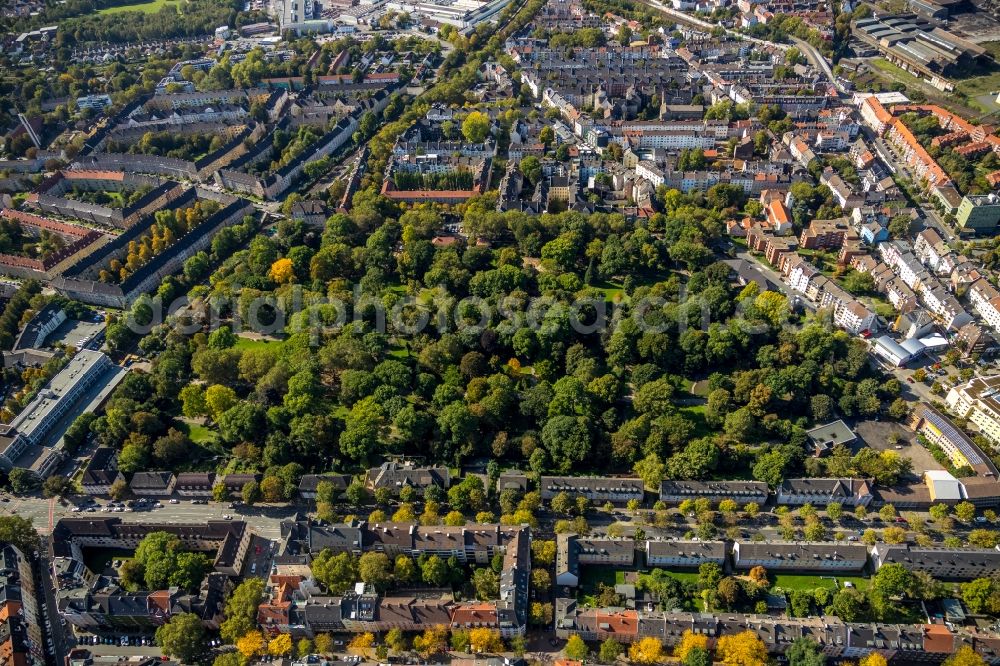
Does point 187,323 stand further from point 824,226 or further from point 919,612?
point 824,226

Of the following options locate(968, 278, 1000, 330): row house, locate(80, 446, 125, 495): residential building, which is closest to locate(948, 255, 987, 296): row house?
locate(968, 278, 1000, 330): row house

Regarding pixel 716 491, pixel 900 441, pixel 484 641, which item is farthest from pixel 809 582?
pixel 484 641

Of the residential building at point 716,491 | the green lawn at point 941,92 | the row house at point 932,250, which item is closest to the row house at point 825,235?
the row house at point 932,250

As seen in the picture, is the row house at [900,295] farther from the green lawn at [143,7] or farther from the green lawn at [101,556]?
the green lawn at [143,7]

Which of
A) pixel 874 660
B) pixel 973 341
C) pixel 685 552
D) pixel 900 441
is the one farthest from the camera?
pixel 973 341

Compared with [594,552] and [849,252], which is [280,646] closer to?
[594,552]

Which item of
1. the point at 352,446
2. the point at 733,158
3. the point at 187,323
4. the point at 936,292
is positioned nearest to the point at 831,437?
the point at 936,292
